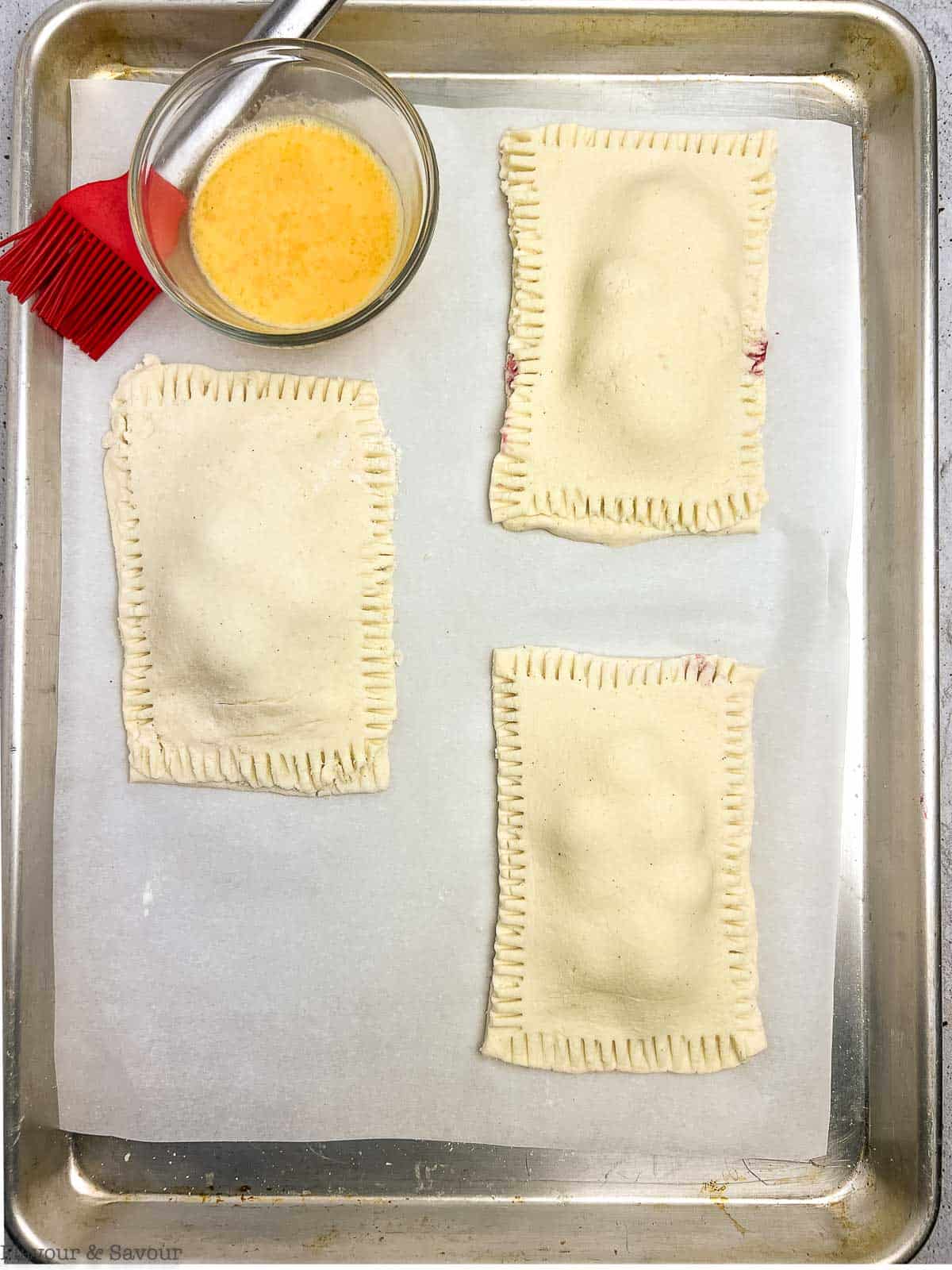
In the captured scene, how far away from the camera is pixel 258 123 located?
4.85 feet

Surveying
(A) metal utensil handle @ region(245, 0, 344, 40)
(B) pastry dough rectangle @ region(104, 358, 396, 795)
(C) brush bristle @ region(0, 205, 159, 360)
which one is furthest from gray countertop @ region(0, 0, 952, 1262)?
(A) metal utensil handle @ region(245, 0, 344, 40)

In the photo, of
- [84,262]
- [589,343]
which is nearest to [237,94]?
[84,262]

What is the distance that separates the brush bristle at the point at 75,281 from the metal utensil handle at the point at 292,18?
15.4 inches

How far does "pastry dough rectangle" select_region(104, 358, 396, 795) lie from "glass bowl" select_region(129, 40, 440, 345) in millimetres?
148

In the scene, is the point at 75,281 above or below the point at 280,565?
above

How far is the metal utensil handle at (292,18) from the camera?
4.66 ft

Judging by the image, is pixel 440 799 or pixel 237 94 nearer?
pixel 237 94

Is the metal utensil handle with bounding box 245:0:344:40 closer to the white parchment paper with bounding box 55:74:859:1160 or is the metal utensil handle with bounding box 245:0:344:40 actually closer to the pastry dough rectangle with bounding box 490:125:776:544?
the white parchment paper with bounding box 55:74:859:1160

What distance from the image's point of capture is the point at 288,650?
1.51 metres

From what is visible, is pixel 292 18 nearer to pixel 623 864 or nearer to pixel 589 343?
pixel 589 343

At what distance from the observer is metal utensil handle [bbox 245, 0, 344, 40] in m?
1.42

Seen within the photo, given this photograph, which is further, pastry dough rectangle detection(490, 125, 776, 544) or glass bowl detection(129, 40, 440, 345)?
pastry dough rectangle detection(490, 125, 776, 544)

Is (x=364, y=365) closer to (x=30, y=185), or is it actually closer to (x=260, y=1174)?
(x=30, y=185)

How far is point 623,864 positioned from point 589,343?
0.82 metres
